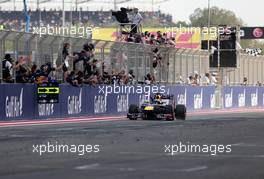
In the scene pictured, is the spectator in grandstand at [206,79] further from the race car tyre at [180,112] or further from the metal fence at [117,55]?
the race car tyre at [180,112]

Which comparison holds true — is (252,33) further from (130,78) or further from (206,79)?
(130,78)

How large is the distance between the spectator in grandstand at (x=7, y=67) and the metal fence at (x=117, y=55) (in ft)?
1.46

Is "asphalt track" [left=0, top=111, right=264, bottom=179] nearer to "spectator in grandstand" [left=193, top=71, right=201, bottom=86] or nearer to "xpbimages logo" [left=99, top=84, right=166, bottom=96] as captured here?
"xpbimages logo" [left=99, top=84, right=166, bottom=96]

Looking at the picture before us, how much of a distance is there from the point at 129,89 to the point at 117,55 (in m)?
1.85

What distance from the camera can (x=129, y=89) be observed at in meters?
39.8

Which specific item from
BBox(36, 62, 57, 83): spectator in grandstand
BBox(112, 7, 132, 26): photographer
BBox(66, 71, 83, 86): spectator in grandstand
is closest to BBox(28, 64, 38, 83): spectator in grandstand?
BBox(36, 62, 57, 83): spectator in grandstand

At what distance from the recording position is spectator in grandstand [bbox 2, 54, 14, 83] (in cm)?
2967

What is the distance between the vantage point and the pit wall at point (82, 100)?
29827 mm

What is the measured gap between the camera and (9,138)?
62.7ft

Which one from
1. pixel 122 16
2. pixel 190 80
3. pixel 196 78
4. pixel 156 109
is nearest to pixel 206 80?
pixel 196 78

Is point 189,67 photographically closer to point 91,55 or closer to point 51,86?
point 91,55

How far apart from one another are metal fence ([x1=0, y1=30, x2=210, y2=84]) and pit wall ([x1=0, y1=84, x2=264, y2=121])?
0.87 metres

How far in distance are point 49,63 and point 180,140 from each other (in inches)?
581

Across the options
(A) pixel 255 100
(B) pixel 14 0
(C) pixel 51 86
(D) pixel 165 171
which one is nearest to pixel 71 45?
(C) pixel 51 86
